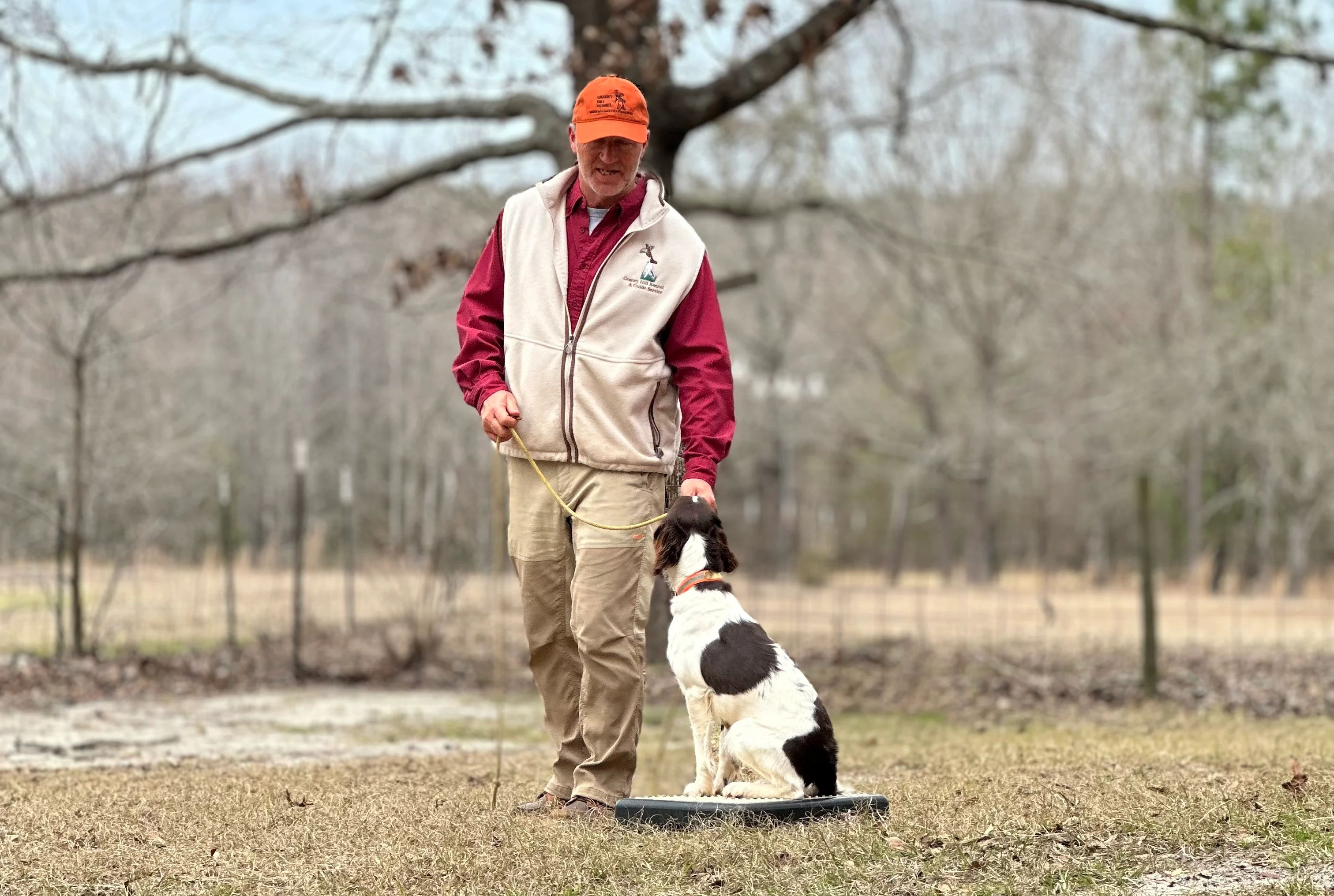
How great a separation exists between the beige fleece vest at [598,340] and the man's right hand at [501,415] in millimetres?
71

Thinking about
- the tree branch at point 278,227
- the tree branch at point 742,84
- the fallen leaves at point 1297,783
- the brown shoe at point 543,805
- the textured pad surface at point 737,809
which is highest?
the tree branch at point 742,84

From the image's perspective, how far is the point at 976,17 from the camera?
2672cm

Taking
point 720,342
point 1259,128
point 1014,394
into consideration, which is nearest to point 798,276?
point 1014,394

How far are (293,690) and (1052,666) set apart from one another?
6.32 metres

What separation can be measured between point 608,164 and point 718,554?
1.35m

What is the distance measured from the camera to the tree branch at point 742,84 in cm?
1027

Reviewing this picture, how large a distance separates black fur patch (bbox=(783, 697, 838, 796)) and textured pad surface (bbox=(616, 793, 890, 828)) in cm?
6

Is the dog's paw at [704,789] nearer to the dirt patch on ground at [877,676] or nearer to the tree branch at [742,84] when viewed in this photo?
the dirt patch on ground at [877,676]

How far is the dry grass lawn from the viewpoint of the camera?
3961mm

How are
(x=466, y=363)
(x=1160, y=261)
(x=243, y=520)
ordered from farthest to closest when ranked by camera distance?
(x=243, y=520), (x=1160, y=261), (x=466, y=363)

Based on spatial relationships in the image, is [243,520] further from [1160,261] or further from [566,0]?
[566,0]

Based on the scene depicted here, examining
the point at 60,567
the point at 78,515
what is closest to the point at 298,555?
the point at 78,515

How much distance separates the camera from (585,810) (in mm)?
4820

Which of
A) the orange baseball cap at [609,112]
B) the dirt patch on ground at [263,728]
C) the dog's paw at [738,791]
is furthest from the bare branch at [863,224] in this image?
the dog's paw at [738,791]
